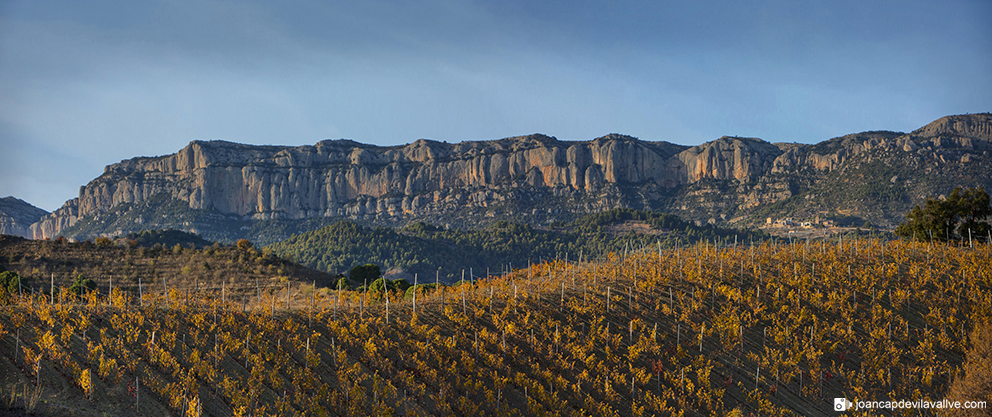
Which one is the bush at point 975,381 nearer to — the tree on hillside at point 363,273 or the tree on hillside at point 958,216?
the tree on hillside at point 958,216

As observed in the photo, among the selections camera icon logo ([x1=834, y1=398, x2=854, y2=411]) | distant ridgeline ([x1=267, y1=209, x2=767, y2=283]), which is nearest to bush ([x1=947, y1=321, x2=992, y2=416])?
camera icon logo ([x1=834, y1=398, x2=854, y2=411])

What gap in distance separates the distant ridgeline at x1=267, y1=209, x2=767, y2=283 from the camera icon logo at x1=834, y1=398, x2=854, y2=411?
4491 inches

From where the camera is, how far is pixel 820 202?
16362 cm

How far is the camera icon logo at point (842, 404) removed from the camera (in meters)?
18.7

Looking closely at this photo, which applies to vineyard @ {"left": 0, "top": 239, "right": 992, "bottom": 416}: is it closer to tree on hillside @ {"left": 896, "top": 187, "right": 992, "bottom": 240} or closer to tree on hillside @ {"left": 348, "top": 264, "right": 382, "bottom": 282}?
tree on hillside @ {"left": 896, "top": 187, "right": 992, "bottom": 240}

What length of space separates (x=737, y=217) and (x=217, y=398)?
191 m

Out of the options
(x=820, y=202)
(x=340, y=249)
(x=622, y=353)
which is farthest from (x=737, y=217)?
(x=622, y=353)

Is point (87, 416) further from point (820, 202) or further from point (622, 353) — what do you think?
point (820, 202)

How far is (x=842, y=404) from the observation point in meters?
18.9

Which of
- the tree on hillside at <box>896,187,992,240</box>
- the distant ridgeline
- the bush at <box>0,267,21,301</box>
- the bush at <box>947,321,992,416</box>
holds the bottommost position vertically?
the distant ridgeline

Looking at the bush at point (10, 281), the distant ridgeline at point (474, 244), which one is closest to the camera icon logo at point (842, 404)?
the bush at point (10, 281)

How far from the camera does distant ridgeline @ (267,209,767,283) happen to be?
14100 cm

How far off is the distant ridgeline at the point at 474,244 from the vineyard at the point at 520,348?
4234 inches

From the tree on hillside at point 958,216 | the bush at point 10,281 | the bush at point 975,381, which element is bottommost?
the bush at point 975,381
